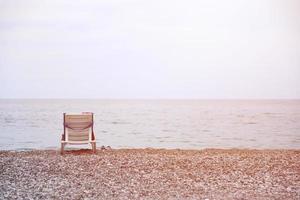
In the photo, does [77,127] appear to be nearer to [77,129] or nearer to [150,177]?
[77,129]

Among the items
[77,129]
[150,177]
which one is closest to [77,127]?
[77,129]

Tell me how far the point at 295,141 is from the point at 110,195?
1082 cm

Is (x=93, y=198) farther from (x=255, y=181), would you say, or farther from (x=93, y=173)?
(x=255, y=181)

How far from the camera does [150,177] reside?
5.68 meters

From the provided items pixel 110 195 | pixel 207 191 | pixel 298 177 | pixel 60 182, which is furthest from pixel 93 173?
pixel 298 177

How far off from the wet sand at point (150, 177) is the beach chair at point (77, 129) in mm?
879

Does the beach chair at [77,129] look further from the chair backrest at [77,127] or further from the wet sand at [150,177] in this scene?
the wet sand at [150,177]

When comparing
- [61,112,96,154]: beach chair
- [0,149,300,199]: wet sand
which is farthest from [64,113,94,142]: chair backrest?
[0,149,300,199]: wet sand

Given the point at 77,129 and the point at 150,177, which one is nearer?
the point at 150,177

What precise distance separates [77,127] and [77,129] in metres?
0.04

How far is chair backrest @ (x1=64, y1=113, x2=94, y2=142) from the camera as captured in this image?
8.20 meters

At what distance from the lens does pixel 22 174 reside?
19.4 ft

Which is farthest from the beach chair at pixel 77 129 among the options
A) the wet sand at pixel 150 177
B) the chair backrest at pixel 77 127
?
the wet sand at pixel 150 177

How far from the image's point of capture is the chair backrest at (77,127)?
26.9 ft
